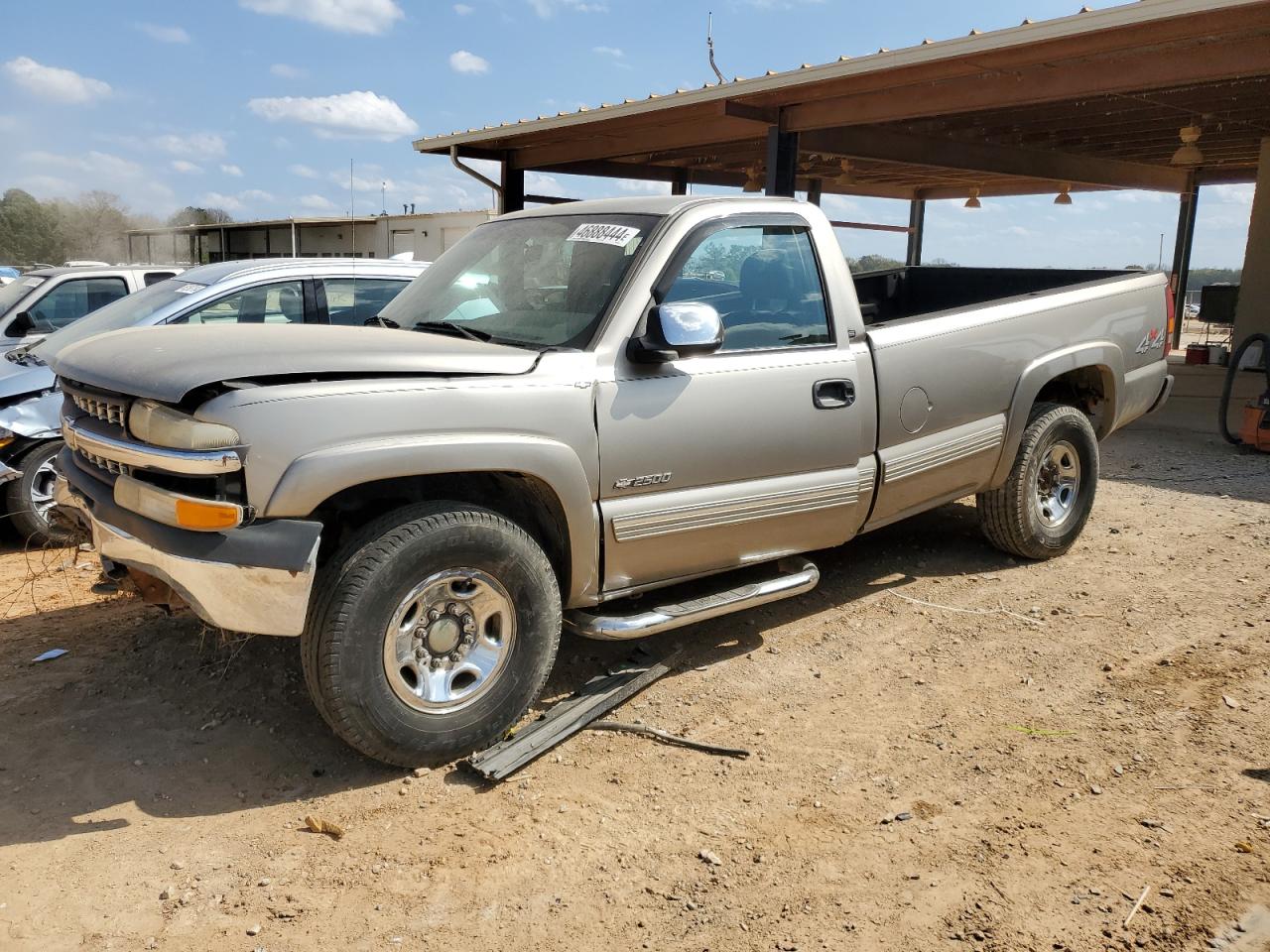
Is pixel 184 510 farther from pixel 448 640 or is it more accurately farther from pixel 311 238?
pixel 311 238

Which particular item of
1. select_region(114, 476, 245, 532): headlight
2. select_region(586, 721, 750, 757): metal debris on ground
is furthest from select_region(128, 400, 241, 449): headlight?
select_region(586, 721, 750, 757): metal debris on ground

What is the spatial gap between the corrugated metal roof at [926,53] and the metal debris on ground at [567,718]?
20.5 ft

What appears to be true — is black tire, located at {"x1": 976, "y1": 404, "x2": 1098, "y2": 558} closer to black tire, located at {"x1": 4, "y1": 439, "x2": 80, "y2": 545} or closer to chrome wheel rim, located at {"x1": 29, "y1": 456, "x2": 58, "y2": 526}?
black tire, located at {"x1": 4, "y1": 439, "x2": 80, "y2": 545}

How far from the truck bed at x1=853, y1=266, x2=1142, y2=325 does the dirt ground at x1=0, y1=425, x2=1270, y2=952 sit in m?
2.41

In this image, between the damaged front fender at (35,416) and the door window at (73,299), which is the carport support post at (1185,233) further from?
the damaged front fender at (35,416)

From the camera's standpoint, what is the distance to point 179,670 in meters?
4.28

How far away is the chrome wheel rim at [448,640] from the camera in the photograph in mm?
3330

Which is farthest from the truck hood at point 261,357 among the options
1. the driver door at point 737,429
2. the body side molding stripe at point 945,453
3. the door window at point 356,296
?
the door window at point 356,296

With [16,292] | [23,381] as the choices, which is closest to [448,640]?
[23,381]

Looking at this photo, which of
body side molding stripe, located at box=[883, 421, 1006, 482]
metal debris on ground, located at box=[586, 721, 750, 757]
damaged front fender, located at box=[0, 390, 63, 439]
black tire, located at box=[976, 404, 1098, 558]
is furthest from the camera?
damaged front fender, located at box=[0, 390, 63, 439]

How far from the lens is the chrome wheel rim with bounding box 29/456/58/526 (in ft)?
20.1

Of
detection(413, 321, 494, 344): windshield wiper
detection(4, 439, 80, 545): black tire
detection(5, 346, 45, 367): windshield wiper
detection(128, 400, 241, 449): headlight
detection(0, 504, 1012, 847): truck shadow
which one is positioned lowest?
detection(0, 504, 1012, 847): truck shadow

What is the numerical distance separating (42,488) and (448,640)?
4.06 meters

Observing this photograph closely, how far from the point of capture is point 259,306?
255 inches
